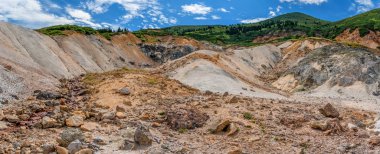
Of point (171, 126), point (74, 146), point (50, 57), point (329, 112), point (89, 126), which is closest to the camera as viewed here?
point (74, 146)

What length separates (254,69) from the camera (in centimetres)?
8769

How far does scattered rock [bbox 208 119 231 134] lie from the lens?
82.2 feet

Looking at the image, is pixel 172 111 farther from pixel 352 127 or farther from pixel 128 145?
pixel 352 127

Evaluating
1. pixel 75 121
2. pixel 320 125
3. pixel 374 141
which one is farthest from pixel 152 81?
pixel 374 141

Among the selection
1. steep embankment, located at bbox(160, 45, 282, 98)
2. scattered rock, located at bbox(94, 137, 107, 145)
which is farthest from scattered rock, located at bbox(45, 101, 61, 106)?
steep embankment, located at bbox(160, 45, 282, 98)

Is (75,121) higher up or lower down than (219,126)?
higher up

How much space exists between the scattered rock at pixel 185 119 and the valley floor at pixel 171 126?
0.06 meters

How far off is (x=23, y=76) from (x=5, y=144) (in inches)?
849

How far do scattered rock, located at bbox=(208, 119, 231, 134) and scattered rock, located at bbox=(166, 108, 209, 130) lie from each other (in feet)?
3.91

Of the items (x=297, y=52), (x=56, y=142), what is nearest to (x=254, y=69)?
(x=297, y=52)

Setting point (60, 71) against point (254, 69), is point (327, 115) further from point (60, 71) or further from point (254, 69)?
point (254, 69)

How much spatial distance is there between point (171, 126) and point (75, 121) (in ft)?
18.2

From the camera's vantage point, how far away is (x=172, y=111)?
91.8 feet

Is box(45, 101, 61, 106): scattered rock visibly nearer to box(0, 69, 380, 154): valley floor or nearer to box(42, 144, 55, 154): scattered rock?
box(0, 69, 380, 154): valley floor
